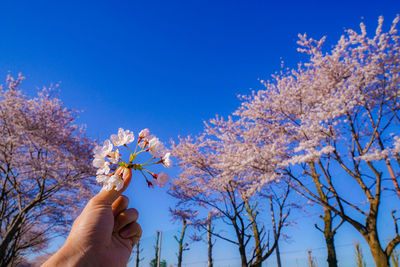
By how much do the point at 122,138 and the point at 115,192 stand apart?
27 cm

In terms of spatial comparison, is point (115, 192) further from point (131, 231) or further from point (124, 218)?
point (131, 231)

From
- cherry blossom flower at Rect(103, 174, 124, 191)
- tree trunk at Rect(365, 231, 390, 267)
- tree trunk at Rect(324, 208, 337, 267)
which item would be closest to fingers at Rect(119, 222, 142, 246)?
cherry blossom flower at Rect(103, 174, 124, 191)

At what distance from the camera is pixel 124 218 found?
1258 millimetres

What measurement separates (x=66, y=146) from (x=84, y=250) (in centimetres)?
972

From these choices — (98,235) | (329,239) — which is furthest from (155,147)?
(329,239)

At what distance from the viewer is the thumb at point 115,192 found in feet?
3.57

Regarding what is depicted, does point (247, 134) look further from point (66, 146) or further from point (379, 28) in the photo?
point (66, 146)

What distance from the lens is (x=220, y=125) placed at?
38.9 feet

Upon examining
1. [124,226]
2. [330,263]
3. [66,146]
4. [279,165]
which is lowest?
[330,263]

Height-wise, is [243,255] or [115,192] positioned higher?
[115,192]

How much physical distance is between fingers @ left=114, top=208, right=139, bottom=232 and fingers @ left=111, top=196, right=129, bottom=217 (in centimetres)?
2

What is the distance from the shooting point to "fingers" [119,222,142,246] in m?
1.27

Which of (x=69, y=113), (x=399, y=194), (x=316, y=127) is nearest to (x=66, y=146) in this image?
(x=69, y=113)

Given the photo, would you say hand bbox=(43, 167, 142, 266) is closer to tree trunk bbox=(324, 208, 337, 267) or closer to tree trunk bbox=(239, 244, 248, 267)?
tree trunk bbox=(239, 244, 248, 267)
